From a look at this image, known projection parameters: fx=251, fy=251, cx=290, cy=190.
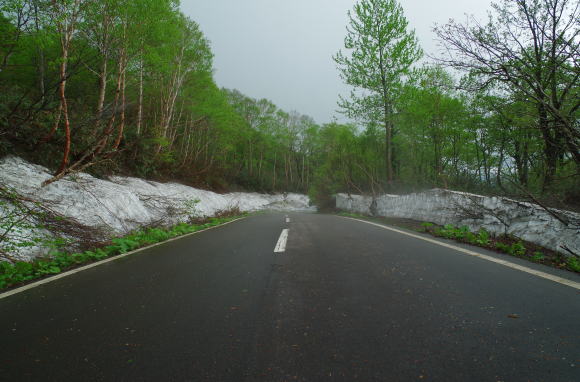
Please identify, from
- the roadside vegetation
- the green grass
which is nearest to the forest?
the roadside vegetation

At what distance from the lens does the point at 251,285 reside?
3041 mm

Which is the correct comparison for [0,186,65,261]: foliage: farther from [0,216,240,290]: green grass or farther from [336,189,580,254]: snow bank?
[336,189,580,254]: snow bank

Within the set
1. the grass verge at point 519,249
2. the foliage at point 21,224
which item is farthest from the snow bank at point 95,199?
the grass verge at point 519,249

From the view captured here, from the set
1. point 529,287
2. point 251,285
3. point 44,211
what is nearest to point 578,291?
point 529,287

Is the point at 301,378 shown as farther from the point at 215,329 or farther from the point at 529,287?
the point at 529,287

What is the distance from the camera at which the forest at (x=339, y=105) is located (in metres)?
5.41

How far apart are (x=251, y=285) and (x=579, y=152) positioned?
7.06 metres

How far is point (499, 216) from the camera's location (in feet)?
19.0

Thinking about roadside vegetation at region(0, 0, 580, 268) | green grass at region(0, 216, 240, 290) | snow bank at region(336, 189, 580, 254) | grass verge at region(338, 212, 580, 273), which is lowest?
green grass at region(0, 216, 240, 290)

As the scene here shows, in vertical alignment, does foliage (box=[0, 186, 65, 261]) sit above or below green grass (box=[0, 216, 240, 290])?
above

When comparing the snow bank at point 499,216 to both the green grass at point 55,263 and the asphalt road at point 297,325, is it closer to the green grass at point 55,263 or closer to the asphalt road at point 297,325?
the asphalt road at point 297,325

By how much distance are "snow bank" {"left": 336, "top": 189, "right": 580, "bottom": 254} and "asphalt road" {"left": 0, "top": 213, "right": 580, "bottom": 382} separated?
2.04 m

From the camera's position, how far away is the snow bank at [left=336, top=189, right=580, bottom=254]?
443cm

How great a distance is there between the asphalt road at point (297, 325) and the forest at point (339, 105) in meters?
3.15
